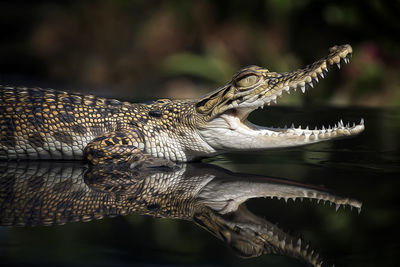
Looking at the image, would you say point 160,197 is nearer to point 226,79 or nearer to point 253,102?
point 253,102

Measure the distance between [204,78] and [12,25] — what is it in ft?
26.3

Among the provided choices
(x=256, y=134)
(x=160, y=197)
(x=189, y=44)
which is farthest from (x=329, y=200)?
(x=189, y=44)

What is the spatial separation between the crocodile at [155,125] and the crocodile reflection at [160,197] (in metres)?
0.19

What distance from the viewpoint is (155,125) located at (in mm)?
3707

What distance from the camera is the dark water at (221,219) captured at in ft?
5.42

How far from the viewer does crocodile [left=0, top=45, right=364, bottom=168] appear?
11.0ft

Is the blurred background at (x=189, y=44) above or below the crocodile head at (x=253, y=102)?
above

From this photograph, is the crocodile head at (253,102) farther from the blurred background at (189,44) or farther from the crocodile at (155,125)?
the blurred background at (189,44)

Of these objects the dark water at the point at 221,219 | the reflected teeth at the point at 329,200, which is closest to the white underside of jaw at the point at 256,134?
the dark water at the point at 221,219

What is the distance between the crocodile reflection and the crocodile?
0.61 ft

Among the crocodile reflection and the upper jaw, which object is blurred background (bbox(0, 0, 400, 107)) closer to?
the upper jaw

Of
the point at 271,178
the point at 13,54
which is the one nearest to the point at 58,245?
the point at 271,178

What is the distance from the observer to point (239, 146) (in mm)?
3453

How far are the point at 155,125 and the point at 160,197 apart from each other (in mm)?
1246
